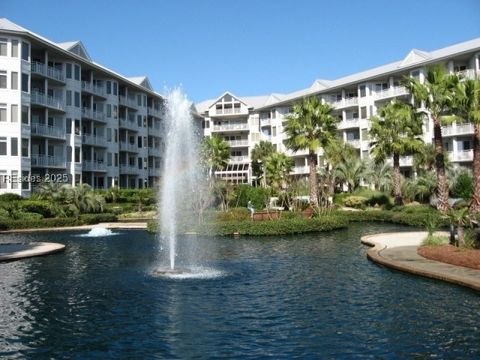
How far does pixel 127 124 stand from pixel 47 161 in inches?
775

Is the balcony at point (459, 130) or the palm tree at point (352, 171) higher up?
the balcony at point (459, 130)

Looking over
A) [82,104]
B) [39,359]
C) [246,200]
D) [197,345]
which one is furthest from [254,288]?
[82,104]

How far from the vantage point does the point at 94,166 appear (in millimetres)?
62344

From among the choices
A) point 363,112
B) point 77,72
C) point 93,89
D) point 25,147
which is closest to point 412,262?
point 25,147

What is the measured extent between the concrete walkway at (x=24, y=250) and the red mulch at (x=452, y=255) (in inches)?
627

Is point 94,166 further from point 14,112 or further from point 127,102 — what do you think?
point 14,112

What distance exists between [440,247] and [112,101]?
181 feet

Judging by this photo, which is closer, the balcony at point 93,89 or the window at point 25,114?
the window at point 25,114

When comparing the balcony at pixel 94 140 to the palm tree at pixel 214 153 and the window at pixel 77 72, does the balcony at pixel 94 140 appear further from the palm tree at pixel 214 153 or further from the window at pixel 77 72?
the palm tree at pixel 214 153

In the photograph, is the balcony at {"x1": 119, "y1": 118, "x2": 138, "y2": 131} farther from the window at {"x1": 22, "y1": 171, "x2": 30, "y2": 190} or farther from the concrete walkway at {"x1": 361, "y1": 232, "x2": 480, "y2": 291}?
the concrete walkway at {"x1": 361, "y1": 232, "x2": 480, "y2": 291}

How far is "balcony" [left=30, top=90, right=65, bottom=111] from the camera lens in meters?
51.6

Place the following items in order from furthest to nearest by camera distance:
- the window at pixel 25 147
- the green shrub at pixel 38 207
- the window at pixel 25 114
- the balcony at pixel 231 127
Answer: the balcony at pixel 231 127 → the window at pixel 25 114 → the window at pixel 25 147 → the green shrub at pixel 38 207

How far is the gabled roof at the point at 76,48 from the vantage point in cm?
5694

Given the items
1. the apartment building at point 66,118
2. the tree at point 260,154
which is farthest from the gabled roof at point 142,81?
the tree at point 260,154
